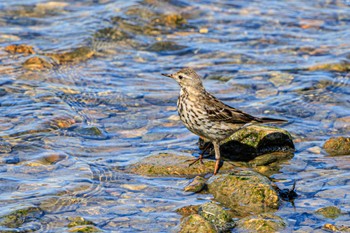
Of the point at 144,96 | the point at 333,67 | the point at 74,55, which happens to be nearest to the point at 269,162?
the point at 144,96

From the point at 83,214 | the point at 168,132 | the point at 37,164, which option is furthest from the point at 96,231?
the point at 168,132

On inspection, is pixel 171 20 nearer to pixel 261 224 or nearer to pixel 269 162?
pixel 269 162

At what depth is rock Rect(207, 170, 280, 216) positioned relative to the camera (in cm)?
865

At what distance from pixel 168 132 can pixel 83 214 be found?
3.54m

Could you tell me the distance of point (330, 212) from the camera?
8500mm

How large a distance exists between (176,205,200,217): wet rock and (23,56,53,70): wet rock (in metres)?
6.72

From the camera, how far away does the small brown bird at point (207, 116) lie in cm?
1004

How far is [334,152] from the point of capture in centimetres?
1070

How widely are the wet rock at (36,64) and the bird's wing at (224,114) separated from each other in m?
5.20

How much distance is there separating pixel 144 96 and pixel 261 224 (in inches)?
227

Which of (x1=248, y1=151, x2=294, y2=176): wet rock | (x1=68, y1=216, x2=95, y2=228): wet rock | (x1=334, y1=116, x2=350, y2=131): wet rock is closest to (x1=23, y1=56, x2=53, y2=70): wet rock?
(x1=248, y1=151, x2=294, y2=176): wet rock

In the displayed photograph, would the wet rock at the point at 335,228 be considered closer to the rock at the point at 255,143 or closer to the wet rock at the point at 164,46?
the rock at the point at 255,143

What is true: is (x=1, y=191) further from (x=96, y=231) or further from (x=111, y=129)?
(x=111, y=129)

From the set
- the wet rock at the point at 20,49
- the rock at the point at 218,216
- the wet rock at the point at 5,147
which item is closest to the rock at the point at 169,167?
the rock at the point at 218,216
